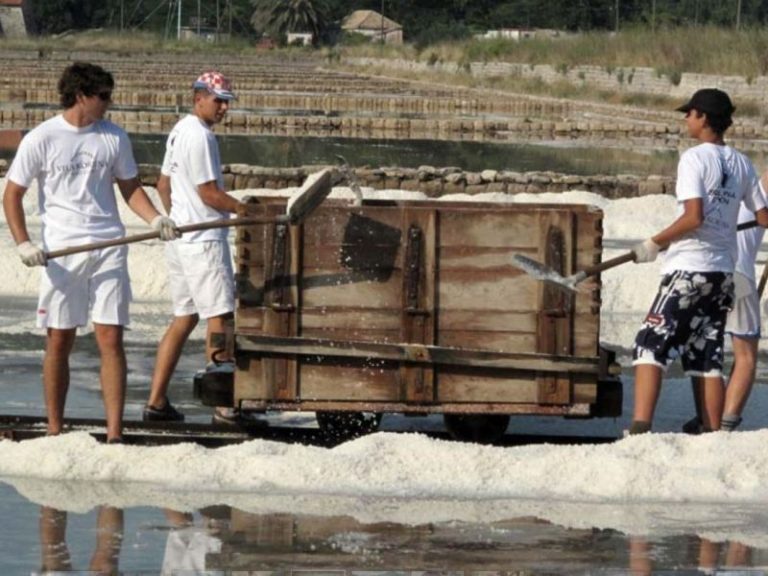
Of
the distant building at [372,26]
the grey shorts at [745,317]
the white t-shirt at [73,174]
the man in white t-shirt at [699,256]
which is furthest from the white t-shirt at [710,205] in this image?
the distant building at [372,26]

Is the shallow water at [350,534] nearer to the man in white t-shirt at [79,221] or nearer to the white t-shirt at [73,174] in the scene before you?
the man in white t-shirt at [79,221]

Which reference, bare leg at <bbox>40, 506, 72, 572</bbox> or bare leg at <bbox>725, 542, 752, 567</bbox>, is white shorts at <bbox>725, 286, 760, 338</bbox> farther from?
bare leg at <bbox>40, 506, 72, 572</bbox>

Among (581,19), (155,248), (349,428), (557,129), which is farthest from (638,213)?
(581,19)

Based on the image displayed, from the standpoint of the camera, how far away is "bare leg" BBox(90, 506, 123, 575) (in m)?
6.35

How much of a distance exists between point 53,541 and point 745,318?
366 centimetres

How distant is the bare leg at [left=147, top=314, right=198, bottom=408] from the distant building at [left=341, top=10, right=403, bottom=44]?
10592cm

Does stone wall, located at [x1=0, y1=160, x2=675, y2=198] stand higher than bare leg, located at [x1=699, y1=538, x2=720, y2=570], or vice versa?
bare leg, located at [x1=699, y1=538, x2=720, y2=570]

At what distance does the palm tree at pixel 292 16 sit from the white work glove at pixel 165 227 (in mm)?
112913

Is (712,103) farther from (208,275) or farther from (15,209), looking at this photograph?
(15,209)

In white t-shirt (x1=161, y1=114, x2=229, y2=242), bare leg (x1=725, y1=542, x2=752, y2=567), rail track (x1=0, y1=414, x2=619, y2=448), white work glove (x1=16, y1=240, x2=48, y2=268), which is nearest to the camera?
bare leg (x1=725, y1=542, x2=752, y2=567)

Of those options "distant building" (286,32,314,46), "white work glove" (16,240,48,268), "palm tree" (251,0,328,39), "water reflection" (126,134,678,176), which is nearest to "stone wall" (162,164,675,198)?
"water reflection" (126,134,678,176)

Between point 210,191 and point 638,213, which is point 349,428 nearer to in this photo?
point 210,191

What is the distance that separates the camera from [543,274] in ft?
25.8

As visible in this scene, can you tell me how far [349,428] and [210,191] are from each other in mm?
1289
